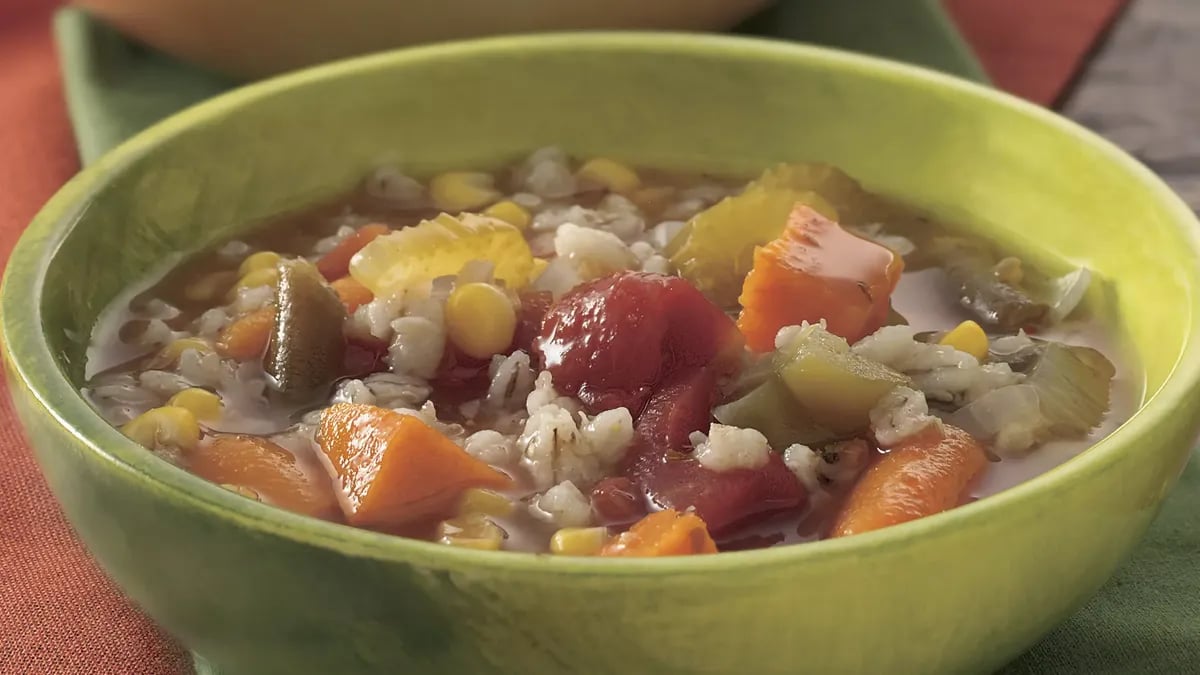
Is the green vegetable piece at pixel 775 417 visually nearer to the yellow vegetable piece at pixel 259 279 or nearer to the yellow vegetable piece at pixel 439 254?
the yellow vegetable piece at pixel 439 254

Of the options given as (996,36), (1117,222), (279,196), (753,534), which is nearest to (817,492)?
(753,534)

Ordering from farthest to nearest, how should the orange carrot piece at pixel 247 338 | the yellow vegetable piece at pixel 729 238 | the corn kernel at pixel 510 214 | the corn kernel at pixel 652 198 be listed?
the corn kernel at pixel 652 198 < the corn kernel at pixel 510 214 < the yellow vegetable piece at pixel 729 238 < the orange carrot piece at pixel 247 338

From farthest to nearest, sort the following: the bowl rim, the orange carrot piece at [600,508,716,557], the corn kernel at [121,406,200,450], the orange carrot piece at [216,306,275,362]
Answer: the orange carrot piece at [216,306,275,362] < the corn kernel at [121,406,200,450] < the orange carrot piece at [600,508,716,557] < the bowl rim

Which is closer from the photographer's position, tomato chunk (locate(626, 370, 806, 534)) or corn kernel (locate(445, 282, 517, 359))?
tomato chunk (locate(626, 370, 806, 534))

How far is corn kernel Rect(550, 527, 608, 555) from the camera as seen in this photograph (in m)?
1.34

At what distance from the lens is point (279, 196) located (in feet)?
7.04

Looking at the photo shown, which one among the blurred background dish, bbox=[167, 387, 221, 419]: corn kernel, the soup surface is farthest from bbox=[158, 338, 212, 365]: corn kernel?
the blurred background dish

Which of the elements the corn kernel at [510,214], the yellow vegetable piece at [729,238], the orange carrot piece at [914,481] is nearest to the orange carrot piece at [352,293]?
the corn kernel at [510,214]

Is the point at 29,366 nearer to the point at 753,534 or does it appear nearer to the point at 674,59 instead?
the point at 753,534

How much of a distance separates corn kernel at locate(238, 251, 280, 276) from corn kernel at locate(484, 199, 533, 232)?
296 mm

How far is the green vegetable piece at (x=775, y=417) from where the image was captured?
1499 mm

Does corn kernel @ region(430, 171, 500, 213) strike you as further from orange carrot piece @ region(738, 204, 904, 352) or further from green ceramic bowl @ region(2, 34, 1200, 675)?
orange carrot piece @ region(738, 204, 904, 352)

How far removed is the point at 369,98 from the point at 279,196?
213 mm

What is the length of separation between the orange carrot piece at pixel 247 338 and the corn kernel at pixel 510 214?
0.39 meters
